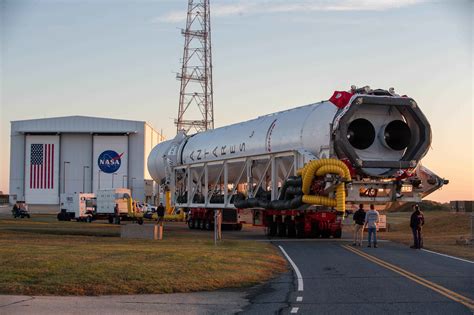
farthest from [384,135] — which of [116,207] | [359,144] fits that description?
[116,207]

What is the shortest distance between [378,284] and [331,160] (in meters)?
11.6

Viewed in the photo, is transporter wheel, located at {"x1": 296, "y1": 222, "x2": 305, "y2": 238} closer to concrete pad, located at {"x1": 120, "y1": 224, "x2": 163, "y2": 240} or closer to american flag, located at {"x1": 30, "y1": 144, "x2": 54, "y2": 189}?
concrete pad, located at {"x1": 120, "y1": 224, "x2": 163, "y2": 240}

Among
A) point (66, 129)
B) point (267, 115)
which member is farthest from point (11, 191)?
point (267, 115)

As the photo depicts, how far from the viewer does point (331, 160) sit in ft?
86.3

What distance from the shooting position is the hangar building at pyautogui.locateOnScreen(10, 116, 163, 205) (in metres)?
86.1

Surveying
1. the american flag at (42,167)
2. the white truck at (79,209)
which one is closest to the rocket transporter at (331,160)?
the white truck at (79,209)

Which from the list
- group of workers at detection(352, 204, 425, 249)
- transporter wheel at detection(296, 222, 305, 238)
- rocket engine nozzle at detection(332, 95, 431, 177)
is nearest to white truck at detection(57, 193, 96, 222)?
transporter wheel at detection(296, 222, 305, 238)

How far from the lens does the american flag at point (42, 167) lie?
85.8 metres

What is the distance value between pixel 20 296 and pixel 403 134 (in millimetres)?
18095

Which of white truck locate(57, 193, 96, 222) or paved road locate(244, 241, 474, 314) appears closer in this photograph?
paved road locate(244, 241, 474, 314)

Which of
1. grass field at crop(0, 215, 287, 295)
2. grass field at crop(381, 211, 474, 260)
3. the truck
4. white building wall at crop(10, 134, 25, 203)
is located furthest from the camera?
white building wall at crop(10, 134, 25, 203)

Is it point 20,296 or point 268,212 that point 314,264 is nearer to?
point 20,296

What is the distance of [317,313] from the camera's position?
1147 cm

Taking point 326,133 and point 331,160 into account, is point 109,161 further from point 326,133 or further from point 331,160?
point 331,160
